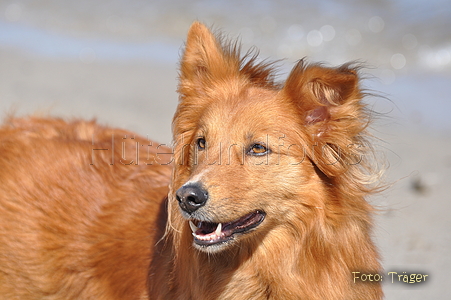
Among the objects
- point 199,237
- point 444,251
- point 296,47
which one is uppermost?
point 296,47

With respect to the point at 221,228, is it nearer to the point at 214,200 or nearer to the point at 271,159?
the point at 214,200

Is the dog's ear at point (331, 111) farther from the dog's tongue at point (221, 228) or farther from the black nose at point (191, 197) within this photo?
the black nose at point (191, 197)

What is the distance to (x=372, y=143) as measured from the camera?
3.51 metres

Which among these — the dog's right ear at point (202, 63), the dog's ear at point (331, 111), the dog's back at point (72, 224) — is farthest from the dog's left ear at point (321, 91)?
the dog's back at point (72, 224)

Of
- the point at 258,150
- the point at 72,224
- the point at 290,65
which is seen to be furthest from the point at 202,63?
the point at 290,65

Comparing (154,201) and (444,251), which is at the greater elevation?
(154,201)

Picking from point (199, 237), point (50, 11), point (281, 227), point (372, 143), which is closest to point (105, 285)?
point (199, 237)

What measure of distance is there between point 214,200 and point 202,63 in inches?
48.9

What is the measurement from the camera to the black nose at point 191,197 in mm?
3146

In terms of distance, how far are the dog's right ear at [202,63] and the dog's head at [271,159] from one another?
0.95ft

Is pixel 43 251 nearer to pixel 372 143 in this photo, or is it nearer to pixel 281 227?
pixel 281 227

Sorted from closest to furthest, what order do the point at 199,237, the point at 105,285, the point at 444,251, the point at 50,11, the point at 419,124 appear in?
the point at 199,237 → the point at 105,285 → the point at 444,251 → the point at 419,124 → the point at 50,11

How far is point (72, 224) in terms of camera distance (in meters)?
4.03

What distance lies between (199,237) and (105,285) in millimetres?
1099
